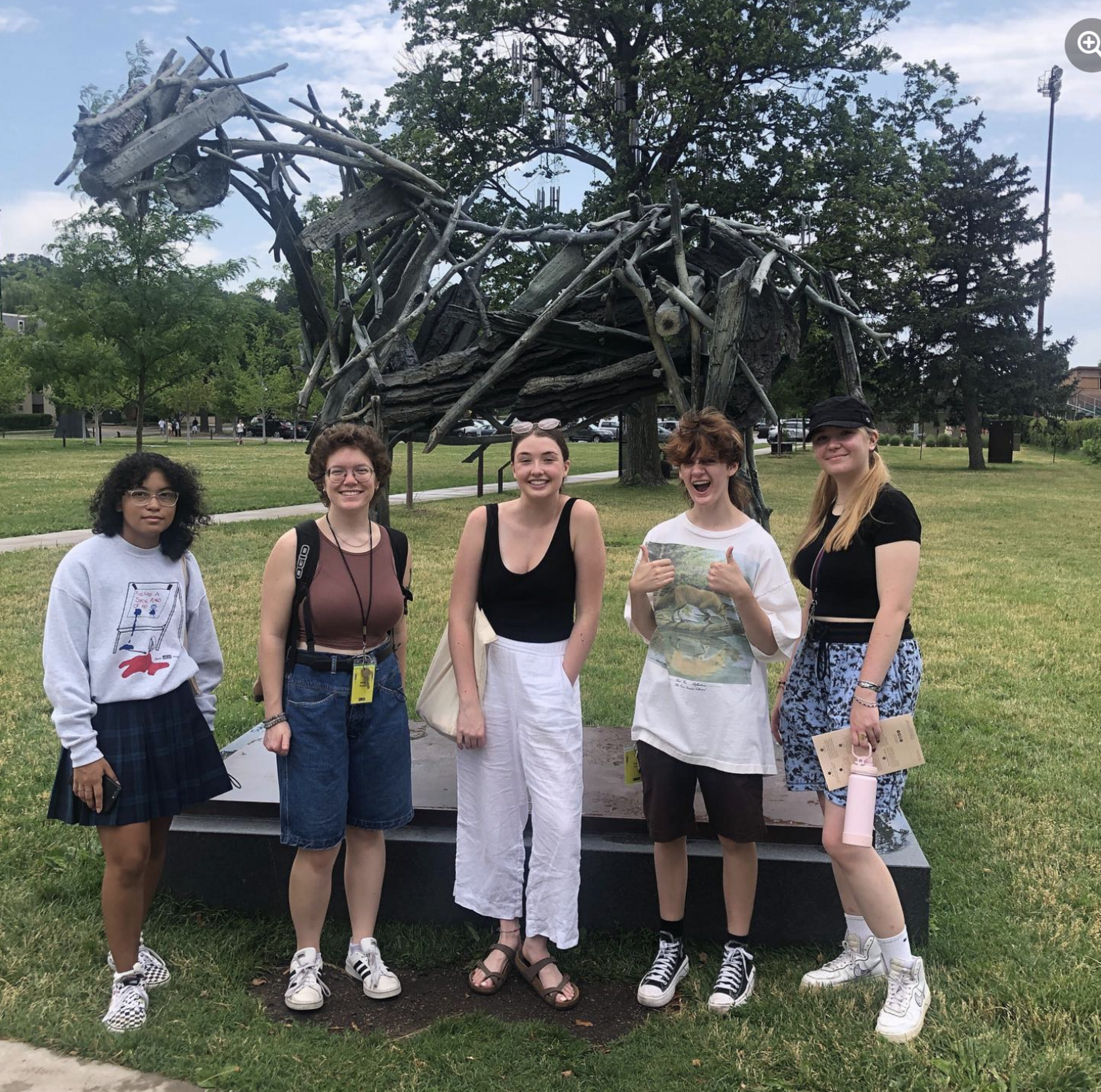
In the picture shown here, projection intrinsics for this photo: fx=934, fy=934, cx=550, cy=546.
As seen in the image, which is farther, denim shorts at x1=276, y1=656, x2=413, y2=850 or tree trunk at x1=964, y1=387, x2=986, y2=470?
tree trunk at x1=964, y1=387, x2=986, y2=470

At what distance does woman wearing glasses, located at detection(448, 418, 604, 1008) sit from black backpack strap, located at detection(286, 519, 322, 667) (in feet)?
1.41

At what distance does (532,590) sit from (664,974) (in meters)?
1.32

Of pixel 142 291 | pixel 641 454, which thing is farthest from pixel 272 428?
pixel 641 454

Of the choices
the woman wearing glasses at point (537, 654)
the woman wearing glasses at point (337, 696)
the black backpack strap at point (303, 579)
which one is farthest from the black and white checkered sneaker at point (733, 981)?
the black backpack strap at point (303, 579)

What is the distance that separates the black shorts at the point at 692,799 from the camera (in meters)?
2.83

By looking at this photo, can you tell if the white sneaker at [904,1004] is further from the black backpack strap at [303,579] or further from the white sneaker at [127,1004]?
the white sneaker at [127,1004]

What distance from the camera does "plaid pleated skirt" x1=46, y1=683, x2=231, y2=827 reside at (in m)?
2.75

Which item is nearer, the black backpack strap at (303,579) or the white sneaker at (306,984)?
the black backpack strap at (303,579)

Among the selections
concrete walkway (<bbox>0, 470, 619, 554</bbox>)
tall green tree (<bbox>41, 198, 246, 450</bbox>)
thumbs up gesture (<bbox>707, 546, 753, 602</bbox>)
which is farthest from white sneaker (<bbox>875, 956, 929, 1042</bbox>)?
tall green tree (<bbox>41, 198, 246, 450</bbox>)

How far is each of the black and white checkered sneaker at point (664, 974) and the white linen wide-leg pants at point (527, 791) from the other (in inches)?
12.1

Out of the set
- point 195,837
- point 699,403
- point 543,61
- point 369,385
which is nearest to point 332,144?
point 369,385

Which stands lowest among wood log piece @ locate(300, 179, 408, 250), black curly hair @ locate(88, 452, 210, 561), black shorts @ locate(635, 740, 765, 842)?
black shorts @ locate(635, 740, 765, 842)

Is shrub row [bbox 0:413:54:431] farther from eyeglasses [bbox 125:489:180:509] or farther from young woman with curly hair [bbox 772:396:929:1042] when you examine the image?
young woman with curly hair [bbox 772:396:929:1042]

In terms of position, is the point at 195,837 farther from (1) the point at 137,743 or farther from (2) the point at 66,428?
(2) the point at 66,428
